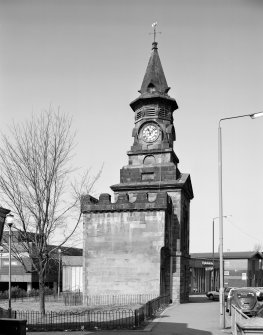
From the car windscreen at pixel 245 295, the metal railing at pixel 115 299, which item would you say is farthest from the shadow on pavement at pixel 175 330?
→ the metal railing at pixel 115 299

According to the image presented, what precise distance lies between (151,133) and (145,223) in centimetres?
1036

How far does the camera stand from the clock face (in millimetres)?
41781

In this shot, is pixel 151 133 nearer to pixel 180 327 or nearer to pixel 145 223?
pixel 145 223

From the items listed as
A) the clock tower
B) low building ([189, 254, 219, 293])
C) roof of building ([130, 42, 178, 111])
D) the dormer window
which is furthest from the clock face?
low building ([189, 254, 219, 293])

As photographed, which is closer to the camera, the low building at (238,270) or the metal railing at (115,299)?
the metal railing at (115,299)

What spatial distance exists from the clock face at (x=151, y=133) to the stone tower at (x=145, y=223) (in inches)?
3.7

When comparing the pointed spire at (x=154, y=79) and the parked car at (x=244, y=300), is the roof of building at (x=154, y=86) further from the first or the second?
the parked car at (x=244, y=300)

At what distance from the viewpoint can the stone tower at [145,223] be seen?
3444 centimetres

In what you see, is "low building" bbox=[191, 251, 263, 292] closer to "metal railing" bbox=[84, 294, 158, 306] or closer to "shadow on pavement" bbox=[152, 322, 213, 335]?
"metal railing" bbox=[84, 294, 158, 306]

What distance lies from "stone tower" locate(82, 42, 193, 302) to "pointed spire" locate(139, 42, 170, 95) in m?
0.36

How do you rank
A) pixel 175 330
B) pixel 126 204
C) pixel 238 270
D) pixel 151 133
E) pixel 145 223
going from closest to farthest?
pixel 175 330, pixel 145 223, pixel 126 204, pixel 151 133, pixel 238 270

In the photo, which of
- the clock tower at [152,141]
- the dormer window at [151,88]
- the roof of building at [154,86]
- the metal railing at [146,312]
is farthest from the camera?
the dormer window at [151,88]

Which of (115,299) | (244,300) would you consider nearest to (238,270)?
(115,299)

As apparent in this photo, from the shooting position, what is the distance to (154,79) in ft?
140
